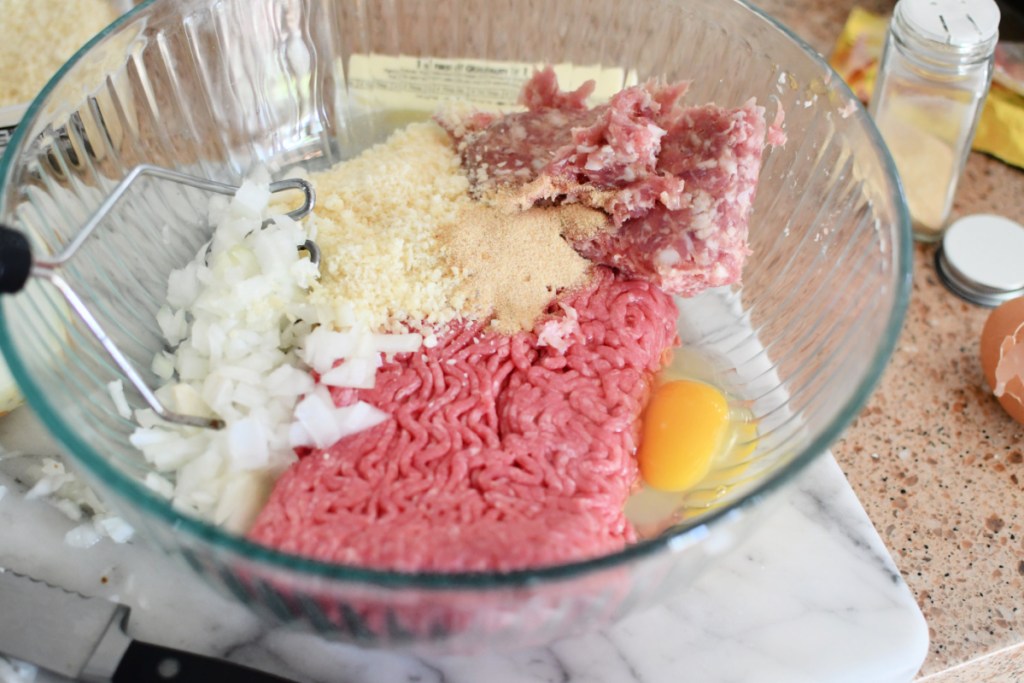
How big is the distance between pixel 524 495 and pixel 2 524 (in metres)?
0.83

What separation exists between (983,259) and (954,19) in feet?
1.64

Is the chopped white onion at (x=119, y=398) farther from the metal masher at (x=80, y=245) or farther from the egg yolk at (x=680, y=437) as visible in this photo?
the egg yolk at (x=680, y=437)

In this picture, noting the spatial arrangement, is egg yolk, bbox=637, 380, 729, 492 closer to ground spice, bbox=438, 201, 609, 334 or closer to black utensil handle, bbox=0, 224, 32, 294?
ground spice, bbox=438, 201, 609, 334

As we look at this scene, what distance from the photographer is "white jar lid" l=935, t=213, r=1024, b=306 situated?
1905mm

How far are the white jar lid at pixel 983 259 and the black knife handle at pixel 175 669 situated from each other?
1.56 metres

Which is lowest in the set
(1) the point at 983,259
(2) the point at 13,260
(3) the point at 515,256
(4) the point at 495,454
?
(1) the point at 983,259

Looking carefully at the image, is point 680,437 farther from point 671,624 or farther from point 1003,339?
point 1003,339

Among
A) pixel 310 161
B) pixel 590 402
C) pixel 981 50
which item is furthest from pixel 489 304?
pixel 981 50

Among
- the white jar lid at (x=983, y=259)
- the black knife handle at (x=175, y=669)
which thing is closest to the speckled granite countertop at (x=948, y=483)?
the white jar lid at (x=983, y=259)

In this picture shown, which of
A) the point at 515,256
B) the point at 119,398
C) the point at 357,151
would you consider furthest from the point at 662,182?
the point at 119,398

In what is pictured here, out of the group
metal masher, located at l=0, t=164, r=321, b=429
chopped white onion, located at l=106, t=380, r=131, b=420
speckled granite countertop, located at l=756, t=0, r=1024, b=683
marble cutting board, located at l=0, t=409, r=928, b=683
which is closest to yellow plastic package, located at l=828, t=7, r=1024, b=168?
speckled granite countertop, located at l=756, t=0, r=1024, b=683

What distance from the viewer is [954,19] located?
178 cm

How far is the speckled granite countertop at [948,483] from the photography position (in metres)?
1.49

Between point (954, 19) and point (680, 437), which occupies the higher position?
point (954, 19)
